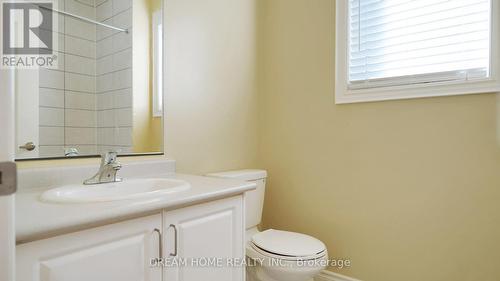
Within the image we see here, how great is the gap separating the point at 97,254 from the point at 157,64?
99 cm

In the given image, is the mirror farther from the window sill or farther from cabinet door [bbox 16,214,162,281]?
the window sill

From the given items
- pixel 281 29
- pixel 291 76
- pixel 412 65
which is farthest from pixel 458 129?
pixel 281 29

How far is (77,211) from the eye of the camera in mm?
757

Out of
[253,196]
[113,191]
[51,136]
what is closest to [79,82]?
[51,136]

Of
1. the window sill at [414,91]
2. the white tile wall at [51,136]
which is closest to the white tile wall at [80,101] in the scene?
the white tile wall at [51,136]

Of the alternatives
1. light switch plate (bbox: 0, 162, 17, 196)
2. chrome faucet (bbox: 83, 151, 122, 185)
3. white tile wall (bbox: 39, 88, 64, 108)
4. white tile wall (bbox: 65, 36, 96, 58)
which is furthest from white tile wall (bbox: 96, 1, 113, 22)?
light switch plate (bbox: 0, 162, 17, 196)

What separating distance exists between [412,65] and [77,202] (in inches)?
67.2

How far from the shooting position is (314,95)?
6.30 ft

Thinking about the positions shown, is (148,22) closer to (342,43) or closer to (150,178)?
(150,178)

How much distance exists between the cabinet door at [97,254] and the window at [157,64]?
2.38 feet

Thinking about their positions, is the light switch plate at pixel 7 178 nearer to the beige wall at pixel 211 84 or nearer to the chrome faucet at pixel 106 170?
the chrome faucet at pixel 106 170

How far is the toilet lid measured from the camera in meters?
1.45

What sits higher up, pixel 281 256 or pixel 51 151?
pixel 51 151

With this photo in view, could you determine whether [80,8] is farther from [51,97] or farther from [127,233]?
[127,233]
